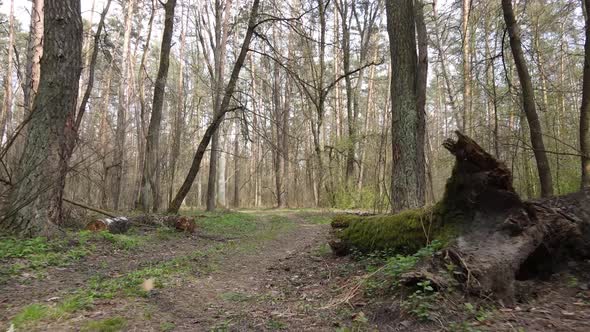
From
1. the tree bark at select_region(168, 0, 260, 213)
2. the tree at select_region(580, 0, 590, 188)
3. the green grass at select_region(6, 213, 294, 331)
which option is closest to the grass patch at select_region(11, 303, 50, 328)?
the green grass at select_region(6, 213, 294, 331)

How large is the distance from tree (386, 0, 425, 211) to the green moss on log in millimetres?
1162

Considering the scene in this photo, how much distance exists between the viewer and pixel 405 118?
6961 mm

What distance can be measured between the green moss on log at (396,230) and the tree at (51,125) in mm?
4773

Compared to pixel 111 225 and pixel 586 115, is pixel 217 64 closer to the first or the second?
pixel 111 225

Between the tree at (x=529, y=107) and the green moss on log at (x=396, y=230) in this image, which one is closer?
the green moss on log at (x=396, y=230)

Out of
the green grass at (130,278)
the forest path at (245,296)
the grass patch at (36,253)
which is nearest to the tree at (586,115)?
the forest path at (245,296)

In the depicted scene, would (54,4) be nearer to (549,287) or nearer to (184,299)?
(184,299)

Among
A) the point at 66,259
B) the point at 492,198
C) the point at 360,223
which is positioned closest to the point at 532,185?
the point at 360,223

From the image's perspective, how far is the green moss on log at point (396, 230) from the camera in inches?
178

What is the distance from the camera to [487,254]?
3.60 meters

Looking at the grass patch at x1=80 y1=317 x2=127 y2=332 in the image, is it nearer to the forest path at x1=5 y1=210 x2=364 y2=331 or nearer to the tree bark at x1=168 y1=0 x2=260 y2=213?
the forest path at x1=5 y1=210 x2=364 y2=331

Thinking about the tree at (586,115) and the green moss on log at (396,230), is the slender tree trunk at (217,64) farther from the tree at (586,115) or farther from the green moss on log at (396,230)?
the tree at (586,115)

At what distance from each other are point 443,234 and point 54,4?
292 inches

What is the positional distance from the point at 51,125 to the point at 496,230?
7.02 meters
